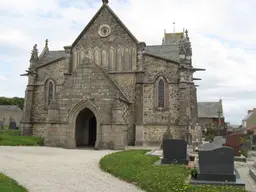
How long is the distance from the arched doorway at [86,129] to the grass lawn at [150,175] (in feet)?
35.4

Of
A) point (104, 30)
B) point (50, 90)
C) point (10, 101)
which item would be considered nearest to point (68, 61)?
point (50, 90)

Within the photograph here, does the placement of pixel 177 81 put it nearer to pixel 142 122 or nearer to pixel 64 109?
pixel 142 122

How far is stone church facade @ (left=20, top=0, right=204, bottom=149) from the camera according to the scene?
20422 millimetres

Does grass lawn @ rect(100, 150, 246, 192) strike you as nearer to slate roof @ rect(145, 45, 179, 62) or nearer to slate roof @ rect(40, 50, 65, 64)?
slate roof @ rect(145, 45, 179, 62)

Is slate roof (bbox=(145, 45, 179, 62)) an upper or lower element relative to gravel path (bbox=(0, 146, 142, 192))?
upper

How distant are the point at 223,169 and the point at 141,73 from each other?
1595cm

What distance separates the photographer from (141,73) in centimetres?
2408

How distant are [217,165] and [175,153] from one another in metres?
3.76

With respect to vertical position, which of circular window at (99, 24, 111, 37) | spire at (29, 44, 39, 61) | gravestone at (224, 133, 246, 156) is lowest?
gravestone at (224, 133, 246, 156)

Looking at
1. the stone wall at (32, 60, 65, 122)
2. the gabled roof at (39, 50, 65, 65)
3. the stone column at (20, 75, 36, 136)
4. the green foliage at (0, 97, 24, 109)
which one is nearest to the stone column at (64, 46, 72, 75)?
the stone wall at (32, 60, 65, 122)

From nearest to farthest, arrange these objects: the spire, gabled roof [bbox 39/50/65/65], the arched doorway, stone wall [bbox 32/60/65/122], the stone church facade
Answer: the stone church facade, the arched doorway, stone wall [bbox 32/60/65/122], the spire, gabled roof [bbox 39/50/65/65]

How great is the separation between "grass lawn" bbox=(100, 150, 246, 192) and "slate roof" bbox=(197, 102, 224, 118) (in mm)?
48729

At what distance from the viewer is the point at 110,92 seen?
2023 centimetres

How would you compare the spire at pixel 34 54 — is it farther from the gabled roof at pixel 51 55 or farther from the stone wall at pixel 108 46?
the stone wall at pixel 108 46
